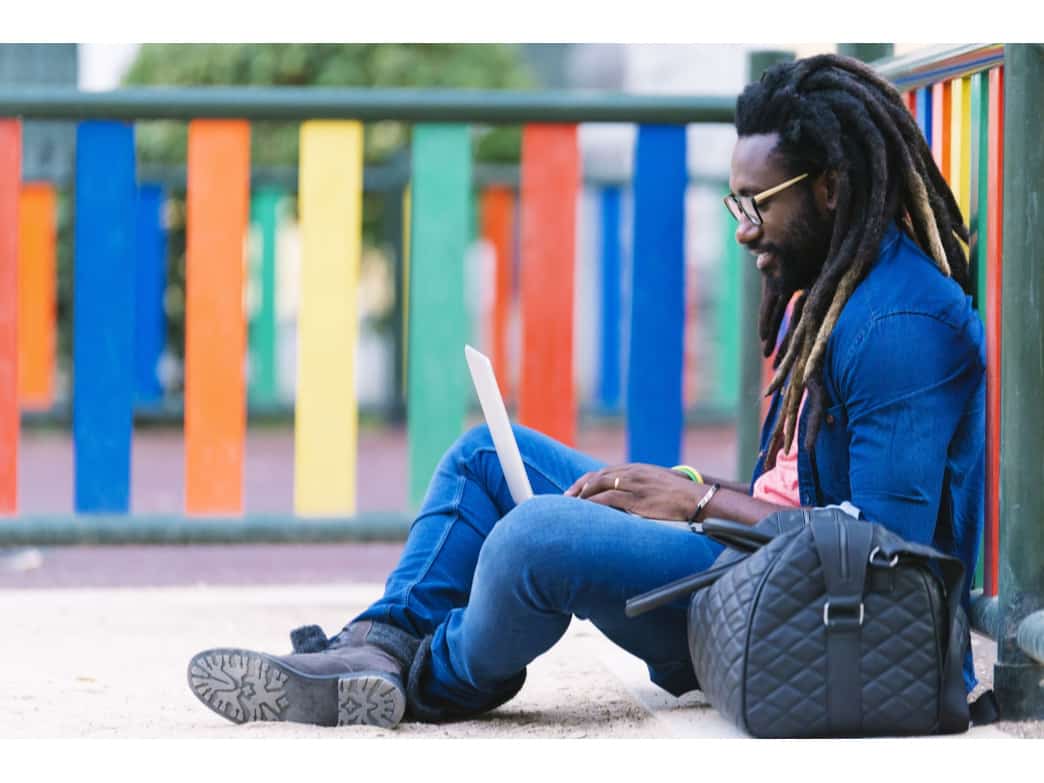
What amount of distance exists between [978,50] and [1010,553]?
0.91 meters

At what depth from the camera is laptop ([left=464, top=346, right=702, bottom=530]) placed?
2.86 metres

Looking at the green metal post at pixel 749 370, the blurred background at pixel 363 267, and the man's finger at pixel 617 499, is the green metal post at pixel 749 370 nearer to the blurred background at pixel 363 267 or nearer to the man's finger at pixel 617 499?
the man's finger at pixel 617 499

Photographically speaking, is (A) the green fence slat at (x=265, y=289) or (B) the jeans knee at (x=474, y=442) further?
(A) the green fence slat at (x=265, y=289)

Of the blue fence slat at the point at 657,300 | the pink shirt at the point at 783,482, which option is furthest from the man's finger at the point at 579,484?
the blue fence slat at the point at 657,300

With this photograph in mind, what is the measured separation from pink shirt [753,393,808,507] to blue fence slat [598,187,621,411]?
6.72 meters

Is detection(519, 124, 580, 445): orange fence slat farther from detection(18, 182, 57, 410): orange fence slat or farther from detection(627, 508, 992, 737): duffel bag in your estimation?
detection(18, 182, 57, 410): orange fence slat

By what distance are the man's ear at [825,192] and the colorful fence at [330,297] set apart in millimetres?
1646

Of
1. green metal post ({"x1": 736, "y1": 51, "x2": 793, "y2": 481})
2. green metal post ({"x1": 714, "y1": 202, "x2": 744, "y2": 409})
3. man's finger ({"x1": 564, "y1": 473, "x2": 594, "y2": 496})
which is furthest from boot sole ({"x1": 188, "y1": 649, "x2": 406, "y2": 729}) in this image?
green metal post ({"x1": 714, "y1": 202, "x2": 744, "y2": 409})

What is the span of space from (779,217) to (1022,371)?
47cm

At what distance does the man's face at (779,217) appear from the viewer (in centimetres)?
279

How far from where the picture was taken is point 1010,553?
9.48ft

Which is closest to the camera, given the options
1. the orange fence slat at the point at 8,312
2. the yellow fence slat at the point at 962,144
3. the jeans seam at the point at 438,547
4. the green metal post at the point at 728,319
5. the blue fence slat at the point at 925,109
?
the jeans seam at the point at 438,547
